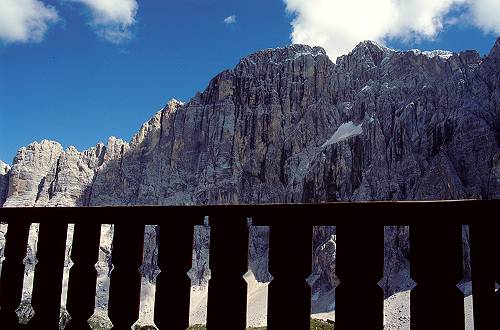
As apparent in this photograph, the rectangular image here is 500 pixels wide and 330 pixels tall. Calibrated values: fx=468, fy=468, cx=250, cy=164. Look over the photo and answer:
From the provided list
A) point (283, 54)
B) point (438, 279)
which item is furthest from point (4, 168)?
point (438, 279)

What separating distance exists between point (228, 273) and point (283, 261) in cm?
32

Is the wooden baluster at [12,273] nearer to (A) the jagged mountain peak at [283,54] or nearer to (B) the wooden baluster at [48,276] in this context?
(B) the wooden baluster at [48,276]

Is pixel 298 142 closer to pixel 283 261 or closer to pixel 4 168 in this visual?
pixel 4 168

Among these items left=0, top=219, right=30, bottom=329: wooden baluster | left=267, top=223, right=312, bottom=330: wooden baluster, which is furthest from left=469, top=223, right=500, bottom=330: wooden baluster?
left=0, top=219, right=30, bottom=329: wooden baluster

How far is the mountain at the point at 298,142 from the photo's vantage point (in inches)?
4328

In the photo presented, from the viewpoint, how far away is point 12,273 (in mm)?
3354

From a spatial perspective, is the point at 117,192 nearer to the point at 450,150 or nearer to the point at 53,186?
the point at 53,186

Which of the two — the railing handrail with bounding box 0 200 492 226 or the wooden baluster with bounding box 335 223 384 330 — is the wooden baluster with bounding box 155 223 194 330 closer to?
the railing handrail with bounding box 0 200 492 226

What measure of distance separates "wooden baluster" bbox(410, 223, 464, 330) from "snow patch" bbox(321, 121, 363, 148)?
5061 inches

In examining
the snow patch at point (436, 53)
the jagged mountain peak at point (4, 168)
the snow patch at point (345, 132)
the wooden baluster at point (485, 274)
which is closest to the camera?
the wooden baluster at point (485, 274)

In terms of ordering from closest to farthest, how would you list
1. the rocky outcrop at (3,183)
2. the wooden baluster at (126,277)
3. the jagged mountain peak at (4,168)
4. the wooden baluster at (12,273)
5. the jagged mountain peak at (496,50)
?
the wooden baluster at (126,277)
the wooden baluster at (12,273)
the jagged mountain peak at (496,50)
the rocky outcrop at (3,183)
the jagged mountain peak at (4,168)

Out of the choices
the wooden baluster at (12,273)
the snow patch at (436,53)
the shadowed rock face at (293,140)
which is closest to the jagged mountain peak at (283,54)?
the shadowed rock face at (293,140)

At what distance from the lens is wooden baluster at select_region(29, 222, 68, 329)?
3078mm

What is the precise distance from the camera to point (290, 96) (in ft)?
487
